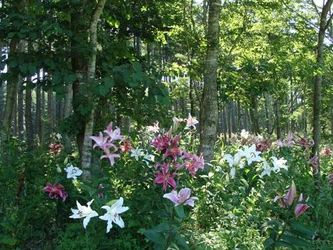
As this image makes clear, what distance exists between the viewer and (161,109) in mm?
5242

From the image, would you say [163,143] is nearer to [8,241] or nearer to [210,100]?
[8,241]

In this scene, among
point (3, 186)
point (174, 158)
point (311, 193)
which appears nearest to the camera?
point (174, 158)

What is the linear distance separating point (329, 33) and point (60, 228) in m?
10.2

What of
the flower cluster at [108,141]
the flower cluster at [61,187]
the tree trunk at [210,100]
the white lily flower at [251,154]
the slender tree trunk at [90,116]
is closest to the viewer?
the flower cluster at [108,141]

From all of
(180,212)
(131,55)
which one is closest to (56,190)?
(180,212)

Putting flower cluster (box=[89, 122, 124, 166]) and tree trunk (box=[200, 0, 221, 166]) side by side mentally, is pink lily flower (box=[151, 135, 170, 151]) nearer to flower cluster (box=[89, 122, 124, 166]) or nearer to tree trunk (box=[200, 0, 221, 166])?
flower cluster (box=[89, 122, 124, 166])

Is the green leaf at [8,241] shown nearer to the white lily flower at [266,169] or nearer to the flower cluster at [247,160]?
the flower cluster at [247,160]

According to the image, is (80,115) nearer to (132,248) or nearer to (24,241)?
(24,241)

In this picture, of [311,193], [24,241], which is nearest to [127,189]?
[24,241]

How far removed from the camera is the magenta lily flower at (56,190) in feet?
9.55

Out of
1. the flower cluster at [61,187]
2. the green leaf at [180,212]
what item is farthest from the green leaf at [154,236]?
the flower cluster at [61,187]

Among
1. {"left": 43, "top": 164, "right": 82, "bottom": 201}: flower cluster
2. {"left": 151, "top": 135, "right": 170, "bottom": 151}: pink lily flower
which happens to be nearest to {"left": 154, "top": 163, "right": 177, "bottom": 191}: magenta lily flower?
{"left": 151, "top": 135, "right": 170, "bottom": 151}: pink lily flower

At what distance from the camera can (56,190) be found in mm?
2938

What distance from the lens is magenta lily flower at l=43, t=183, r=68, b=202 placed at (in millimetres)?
2912
